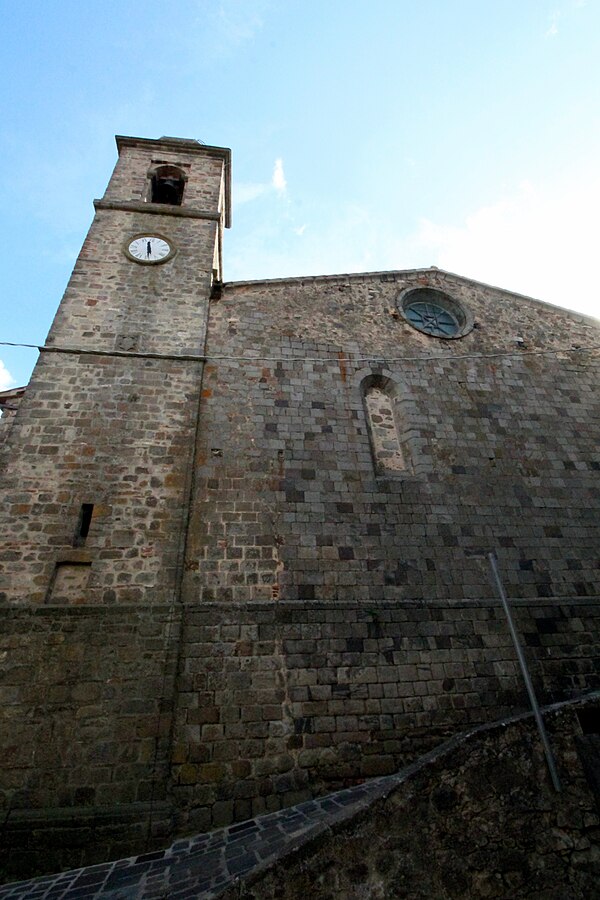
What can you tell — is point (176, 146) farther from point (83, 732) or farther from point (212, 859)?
point (212, 859)

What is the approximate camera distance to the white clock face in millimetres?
10086

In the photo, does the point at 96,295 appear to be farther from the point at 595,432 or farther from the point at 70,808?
the point at 595,432

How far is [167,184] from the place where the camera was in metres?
12.6

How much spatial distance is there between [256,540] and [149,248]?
272 inches

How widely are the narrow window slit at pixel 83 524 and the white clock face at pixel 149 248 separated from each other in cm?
566

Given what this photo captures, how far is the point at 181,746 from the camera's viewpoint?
549 centimetres

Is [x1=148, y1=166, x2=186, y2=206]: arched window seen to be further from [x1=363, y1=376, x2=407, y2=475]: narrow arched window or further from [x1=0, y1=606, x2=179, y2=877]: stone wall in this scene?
[x1=0, y1=606, x2=179, y2=877]: stone wall

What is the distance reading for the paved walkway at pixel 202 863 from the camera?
142 inches

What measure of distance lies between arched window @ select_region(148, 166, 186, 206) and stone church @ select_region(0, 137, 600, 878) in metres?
1.82

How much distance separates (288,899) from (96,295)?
922 cm

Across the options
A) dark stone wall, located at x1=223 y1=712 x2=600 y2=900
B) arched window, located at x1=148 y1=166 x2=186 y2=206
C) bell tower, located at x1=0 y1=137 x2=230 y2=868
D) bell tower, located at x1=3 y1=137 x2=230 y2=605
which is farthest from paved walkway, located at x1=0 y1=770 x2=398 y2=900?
arched window, located at x1=148 y1=166 x2=186 y2=206

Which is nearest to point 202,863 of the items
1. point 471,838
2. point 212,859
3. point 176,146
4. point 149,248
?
point 212,859

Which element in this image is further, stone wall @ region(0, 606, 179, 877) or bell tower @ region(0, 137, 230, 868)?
bell tower @ region(0, 137, 230, 868)

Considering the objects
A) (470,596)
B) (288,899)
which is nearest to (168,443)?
(470,596)
